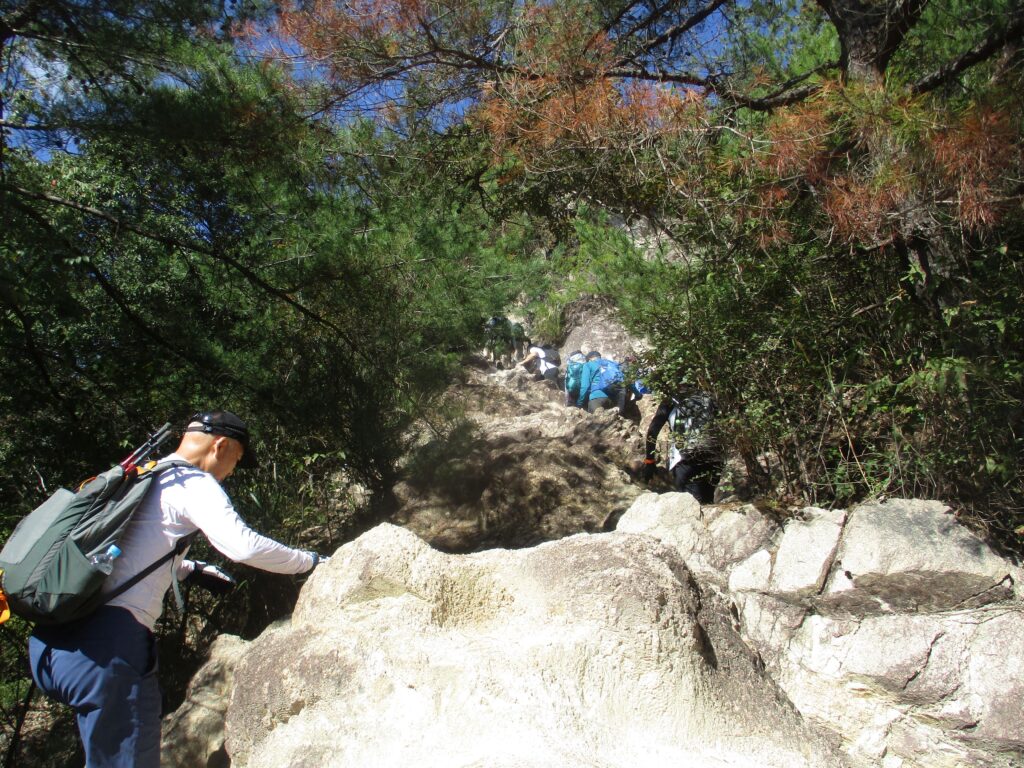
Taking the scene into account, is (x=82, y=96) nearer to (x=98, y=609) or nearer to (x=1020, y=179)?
(x=98, y=609)

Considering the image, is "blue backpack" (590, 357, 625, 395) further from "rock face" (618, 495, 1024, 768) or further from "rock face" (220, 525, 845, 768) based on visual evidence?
"rock face" (220, 525, 845, 768)

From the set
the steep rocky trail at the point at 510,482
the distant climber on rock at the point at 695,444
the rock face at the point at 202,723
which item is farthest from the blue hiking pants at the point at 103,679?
the steep rocky trail at the point at 510,482

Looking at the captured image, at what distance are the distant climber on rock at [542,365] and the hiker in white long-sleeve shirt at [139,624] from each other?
30.4 feet

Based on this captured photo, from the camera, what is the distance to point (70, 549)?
7.11ft

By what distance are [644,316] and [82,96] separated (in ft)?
→ 11.6

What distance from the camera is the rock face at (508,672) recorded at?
2445 millimetres

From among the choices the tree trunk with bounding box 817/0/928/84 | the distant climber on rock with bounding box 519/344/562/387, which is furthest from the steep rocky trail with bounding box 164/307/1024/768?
the distant climber on rock with bounding box 519/344/562/387

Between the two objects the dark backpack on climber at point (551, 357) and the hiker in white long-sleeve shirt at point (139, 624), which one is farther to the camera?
the dark backpack on climber at point (551, 357)

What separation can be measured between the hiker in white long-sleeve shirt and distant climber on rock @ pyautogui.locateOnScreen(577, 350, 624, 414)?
6.71 m

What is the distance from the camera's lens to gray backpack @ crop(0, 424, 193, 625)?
213 cm

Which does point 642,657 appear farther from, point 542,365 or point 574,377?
point 542,365

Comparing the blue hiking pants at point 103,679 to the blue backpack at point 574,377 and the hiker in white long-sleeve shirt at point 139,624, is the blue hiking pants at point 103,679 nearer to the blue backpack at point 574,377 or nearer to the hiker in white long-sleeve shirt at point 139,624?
the hiker in white long-sleeve shirt at point 139,624

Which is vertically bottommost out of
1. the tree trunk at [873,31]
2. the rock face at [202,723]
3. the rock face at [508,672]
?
the rock face at [202,723]

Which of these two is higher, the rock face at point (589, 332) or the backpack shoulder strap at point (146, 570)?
the rock face at point (589, 332)
